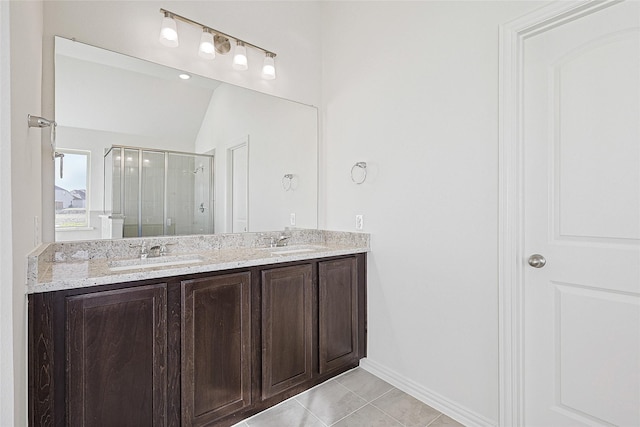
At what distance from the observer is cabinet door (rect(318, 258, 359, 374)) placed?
2176 mm

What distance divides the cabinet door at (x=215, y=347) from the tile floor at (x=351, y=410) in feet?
0.80

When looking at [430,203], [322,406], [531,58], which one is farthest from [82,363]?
[531,58]

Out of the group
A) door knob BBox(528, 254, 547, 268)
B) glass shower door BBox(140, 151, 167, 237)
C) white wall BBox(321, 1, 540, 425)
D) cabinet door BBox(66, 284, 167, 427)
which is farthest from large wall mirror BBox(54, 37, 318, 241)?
door knob BBox(528, 254, 547, 268)

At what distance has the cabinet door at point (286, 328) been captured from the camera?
1886mm

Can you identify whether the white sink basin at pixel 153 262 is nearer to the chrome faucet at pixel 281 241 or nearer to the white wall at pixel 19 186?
the white wall at pixel 19 186

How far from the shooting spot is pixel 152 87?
2.04m

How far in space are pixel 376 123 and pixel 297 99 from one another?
2.47 feet

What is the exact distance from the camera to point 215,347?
1.68 meters

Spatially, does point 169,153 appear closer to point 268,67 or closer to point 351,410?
point 268,67

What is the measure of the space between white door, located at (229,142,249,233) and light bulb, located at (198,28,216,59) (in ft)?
2.06

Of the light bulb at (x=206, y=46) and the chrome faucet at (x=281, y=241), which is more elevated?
the light bulb at (x=206, y=46)

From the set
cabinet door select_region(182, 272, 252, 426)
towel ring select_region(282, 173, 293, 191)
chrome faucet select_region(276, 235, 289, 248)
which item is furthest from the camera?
towel ring select_region(282, 173, 293, 191)

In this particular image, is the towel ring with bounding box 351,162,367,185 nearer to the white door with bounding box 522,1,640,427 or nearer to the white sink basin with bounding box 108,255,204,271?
the white door with bounding box 522,1,640,427

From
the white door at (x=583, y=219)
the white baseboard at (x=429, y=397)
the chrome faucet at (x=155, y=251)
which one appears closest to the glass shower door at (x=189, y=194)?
the chrome faucet at (x=155, y=251)
